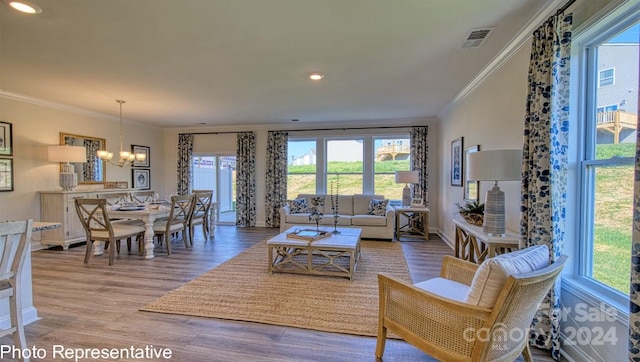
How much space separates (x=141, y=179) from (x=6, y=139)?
2696 millimetres

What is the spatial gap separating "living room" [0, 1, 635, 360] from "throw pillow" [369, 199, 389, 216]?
1.20 meters

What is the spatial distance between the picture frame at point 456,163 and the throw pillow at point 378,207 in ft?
4.43

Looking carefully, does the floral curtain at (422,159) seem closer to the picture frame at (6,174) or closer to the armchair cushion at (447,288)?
the armchair cushion at (447,288)

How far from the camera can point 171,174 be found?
7.92 meters

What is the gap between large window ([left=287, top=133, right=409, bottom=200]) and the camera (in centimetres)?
688

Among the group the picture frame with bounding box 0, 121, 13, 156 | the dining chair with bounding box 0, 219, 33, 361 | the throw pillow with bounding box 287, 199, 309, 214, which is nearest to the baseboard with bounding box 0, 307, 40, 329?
the dining chair with bounding box 0, 219, 33, 361

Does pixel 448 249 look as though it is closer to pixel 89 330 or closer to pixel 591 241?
pixel 591 241

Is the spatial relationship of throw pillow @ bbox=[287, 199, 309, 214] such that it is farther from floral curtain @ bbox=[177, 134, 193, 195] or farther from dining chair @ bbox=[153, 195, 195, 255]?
floral curtain @ bbox=[177, 134, 193, 195]

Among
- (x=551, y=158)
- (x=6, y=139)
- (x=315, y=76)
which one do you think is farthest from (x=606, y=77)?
(x=6, y=139)

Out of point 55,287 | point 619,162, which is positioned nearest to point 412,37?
point 619,162

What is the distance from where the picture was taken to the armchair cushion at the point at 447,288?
199 centimetres

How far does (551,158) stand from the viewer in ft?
6.59

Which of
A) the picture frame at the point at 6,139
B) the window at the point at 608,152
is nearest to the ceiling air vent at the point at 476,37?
the window at the point at 608,152

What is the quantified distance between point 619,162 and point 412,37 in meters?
1.78
